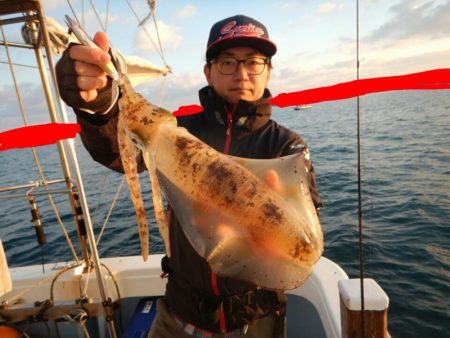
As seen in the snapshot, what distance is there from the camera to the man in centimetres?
259

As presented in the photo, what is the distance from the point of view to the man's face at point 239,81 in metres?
2.86

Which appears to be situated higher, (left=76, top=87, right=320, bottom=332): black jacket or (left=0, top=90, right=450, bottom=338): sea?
(left=76, top=87, right=320, bottom=332): black jacket

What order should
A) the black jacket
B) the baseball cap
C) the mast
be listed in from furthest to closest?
the mast, the baseball cap, the black jacket

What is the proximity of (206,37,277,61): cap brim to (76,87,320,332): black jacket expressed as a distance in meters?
0.44

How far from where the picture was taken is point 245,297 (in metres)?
2.62

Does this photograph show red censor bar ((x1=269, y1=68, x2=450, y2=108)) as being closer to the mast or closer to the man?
the man

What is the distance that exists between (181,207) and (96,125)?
4.74ft

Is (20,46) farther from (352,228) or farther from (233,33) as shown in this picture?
(352,228)

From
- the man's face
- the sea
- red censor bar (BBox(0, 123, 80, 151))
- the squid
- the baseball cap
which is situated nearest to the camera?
the squid

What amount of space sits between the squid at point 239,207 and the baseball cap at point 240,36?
5.20 feet

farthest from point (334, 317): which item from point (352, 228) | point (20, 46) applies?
point (352, 228)

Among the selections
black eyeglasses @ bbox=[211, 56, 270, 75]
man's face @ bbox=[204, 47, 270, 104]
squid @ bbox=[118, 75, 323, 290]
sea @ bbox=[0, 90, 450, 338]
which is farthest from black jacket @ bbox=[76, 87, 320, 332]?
sea @ bbox=[0, 90, 450, 338]

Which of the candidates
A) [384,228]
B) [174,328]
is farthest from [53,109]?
[384,228]

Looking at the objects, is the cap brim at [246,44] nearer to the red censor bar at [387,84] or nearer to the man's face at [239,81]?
the man's face at [239,81]
